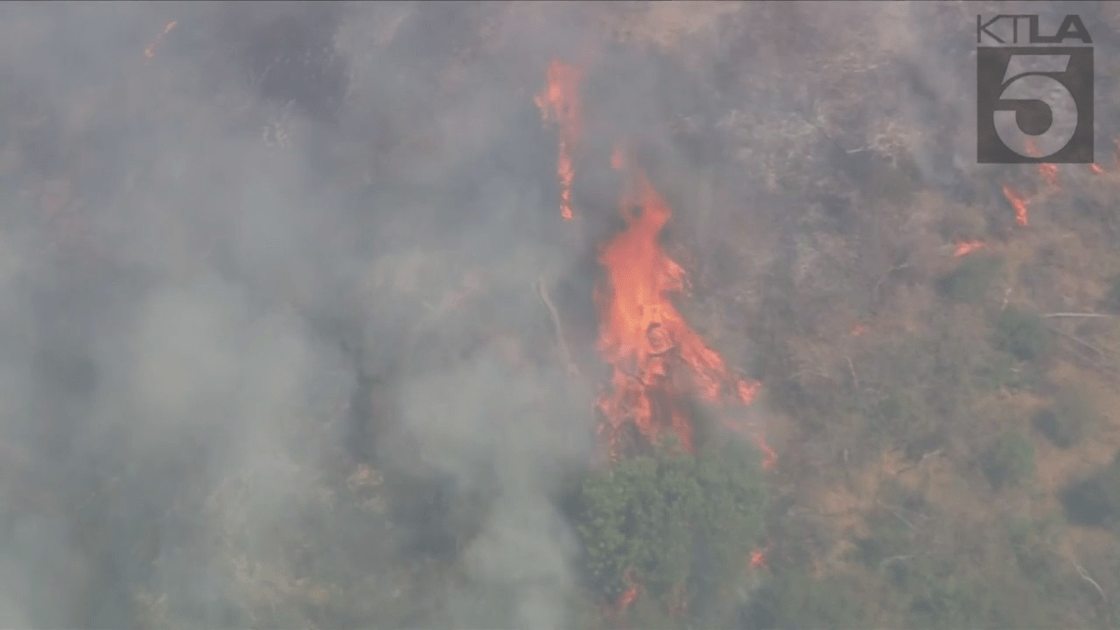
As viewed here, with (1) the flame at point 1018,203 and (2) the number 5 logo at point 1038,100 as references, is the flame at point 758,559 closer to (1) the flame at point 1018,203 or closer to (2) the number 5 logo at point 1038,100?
(1) the flame at point 1018,203

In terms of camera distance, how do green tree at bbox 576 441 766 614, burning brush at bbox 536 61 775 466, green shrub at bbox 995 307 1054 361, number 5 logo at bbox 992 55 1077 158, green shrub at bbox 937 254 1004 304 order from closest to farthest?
green tree at bbox 576 441 766 614
burning brush at bbox 536 61 775 466
green shrub at bbox 995 307 1054 361
green shrub at bbox 937 254 1004 304
number 5 logo at bbox 992 55 1077 158

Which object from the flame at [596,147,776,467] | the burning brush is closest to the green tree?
the burning brush

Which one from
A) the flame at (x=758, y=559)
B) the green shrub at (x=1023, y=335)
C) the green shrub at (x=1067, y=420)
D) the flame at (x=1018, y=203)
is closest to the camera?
the flame at (x=758, y=559)

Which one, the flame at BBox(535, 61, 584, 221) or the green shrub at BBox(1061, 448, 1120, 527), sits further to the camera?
the flame at BBox(535, 61, 584, 221)

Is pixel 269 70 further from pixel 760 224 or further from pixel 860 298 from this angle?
pixel 860 298

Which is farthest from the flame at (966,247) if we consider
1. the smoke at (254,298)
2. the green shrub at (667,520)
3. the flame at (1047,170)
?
the smoke at (254,298)

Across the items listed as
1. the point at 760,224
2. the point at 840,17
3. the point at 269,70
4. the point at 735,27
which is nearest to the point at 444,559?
the point at 760,224

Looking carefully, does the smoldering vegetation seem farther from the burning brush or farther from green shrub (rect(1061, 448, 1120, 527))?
green shrub (rect(1061, 448, 1120, 527))
